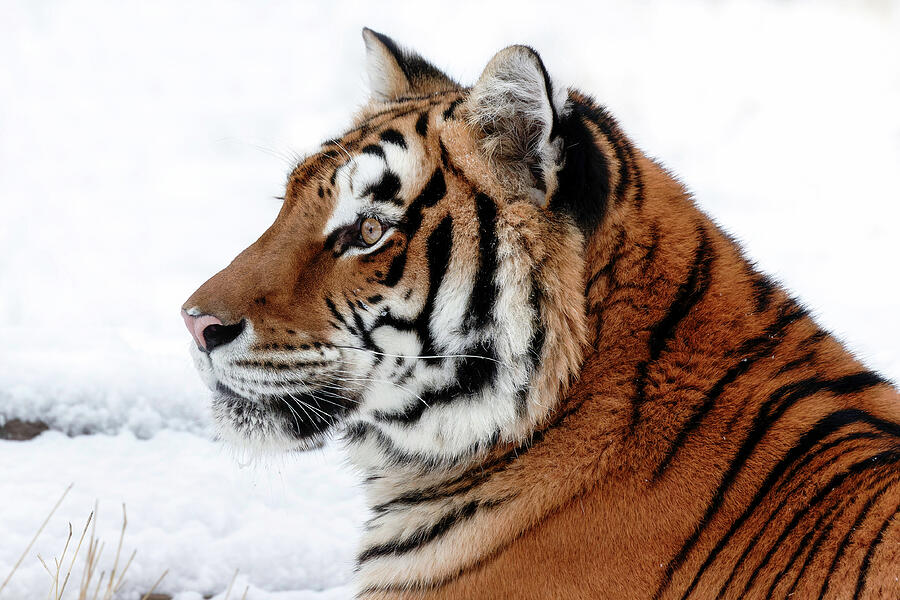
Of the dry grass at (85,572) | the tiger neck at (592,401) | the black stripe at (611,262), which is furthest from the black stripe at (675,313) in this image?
the dry grass at (85,572)

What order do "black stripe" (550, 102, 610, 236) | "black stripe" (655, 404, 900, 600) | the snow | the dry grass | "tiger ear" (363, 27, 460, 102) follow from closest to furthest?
1. "black stripe" (655, 404, 900, 600)
2. "black stripe" (550, 102, 610, 236)
3. the dry grass
4. "tiger ear" (363, 27, 460, 102)
5. the snow

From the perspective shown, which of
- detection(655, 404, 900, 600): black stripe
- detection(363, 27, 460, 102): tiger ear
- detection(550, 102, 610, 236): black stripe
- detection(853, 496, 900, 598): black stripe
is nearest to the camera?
detection(853, 496, 900, 598): black stripe

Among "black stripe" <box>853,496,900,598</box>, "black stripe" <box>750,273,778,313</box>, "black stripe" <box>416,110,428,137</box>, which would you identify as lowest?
"black stripe" <box>853,496,900,598</box>

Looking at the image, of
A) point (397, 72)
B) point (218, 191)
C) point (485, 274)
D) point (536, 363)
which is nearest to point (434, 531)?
point (536, 363)

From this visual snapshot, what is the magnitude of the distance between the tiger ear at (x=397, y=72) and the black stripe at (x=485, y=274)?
54 centimetres

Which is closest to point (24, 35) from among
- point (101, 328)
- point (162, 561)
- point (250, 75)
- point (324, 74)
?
point (250, 75)

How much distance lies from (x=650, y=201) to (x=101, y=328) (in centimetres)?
232

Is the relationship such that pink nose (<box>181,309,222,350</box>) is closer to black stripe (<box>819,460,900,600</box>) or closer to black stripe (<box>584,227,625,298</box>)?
black stripe (<box>584,227,625,298</box>)

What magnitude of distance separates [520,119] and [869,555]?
783 millimetres

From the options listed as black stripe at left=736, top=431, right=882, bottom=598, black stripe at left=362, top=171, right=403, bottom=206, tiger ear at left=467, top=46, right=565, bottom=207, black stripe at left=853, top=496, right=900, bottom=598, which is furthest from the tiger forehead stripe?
black stripe at left=853, top=496, right=900, bottom=598

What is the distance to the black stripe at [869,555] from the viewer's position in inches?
41.3

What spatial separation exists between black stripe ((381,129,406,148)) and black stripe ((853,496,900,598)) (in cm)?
90

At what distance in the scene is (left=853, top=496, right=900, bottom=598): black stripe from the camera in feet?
3.44

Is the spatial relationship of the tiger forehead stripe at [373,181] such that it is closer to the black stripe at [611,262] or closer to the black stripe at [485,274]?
the black stripe at [485,274]
